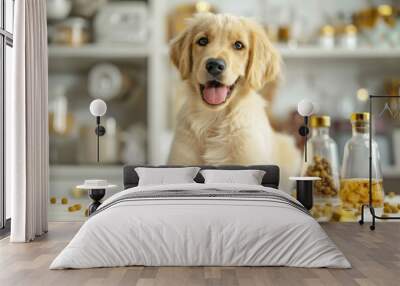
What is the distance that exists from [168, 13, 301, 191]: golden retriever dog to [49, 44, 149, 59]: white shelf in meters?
0.36

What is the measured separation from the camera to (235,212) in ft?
13.1

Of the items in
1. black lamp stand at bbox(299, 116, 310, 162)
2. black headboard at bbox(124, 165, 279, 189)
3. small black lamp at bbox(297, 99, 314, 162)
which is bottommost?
black headboard at bbox(124, 165, 279, 189)

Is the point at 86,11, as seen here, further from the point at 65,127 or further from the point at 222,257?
the point at 222,257

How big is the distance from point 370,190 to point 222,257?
7.78 ft

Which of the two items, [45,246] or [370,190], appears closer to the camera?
[45,246]

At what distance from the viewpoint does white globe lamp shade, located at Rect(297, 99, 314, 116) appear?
5988 millimetres

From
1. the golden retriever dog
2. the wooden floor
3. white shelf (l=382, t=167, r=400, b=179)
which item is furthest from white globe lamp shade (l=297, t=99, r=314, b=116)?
the wooden floor

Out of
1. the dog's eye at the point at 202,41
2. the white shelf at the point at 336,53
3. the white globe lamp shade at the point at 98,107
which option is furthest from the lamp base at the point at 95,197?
the white shelf at the point at 336,53

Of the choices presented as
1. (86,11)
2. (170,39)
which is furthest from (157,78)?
(86,11)

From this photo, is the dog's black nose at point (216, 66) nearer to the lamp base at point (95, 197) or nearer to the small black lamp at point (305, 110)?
the small black lamp at point (305, 110)

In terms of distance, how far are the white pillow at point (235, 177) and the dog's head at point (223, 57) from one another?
74 cm

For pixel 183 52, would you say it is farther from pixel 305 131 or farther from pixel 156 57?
pixel 305 131

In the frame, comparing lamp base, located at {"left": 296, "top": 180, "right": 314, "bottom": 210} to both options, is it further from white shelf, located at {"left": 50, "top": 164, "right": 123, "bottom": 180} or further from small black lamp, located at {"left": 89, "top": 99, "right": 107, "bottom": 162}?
small black lamp, located at {"left": 89, "top": 99, "right": 107, "bottom": 162}

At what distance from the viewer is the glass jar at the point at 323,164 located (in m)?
6.15
